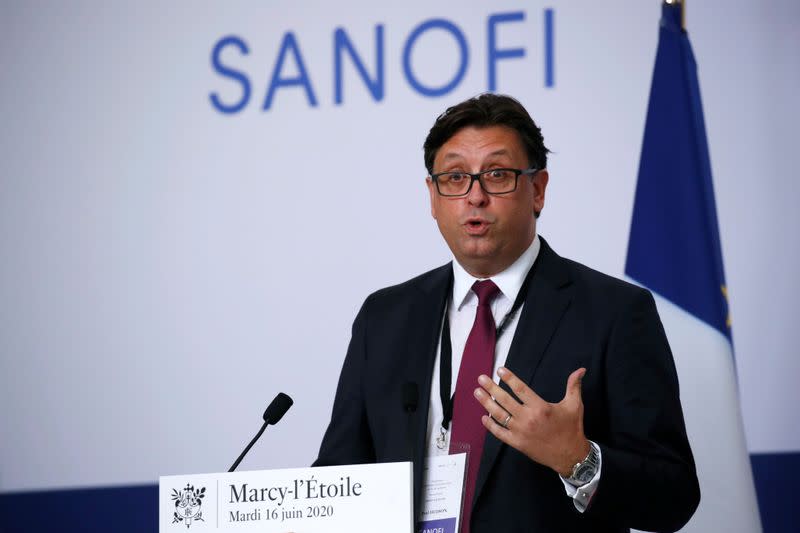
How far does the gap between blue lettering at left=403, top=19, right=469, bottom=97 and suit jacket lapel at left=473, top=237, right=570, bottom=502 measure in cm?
178

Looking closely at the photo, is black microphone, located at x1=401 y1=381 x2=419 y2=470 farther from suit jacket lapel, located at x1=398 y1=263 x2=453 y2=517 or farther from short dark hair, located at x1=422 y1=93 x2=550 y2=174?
short dark hair, located at x1=422 y1=93 x2=550 y2=174

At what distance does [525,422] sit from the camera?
204cm

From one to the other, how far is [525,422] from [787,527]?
2069 mm

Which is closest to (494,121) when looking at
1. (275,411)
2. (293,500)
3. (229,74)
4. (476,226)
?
(476,226)

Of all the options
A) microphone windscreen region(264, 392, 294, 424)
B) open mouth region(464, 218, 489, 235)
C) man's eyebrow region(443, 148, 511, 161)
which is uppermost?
man's eyebrow region(443, 148, 511, 161)

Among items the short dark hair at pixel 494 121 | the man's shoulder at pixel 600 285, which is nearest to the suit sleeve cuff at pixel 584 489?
the man's shoulder at pixel 600 285

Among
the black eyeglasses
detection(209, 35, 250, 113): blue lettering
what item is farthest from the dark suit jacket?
detection(209, 35, 250, 113): blue lettering

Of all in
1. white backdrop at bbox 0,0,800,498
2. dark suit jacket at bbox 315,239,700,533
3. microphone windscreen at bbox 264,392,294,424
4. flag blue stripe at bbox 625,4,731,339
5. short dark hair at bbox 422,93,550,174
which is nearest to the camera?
dark suit jacket at bbox 315,239,700,533

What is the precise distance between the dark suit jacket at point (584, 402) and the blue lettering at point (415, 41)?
1.74m

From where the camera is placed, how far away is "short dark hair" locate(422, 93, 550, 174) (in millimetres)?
2625

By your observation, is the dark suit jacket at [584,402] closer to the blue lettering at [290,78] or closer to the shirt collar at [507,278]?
the shirt collar at [507,278]

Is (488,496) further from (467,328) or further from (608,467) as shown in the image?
(467,328)

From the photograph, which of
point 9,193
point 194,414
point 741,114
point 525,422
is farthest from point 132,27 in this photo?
point 525,422

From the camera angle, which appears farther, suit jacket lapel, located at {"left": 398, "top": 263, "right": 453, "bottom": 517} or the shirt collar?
the shirt collar
